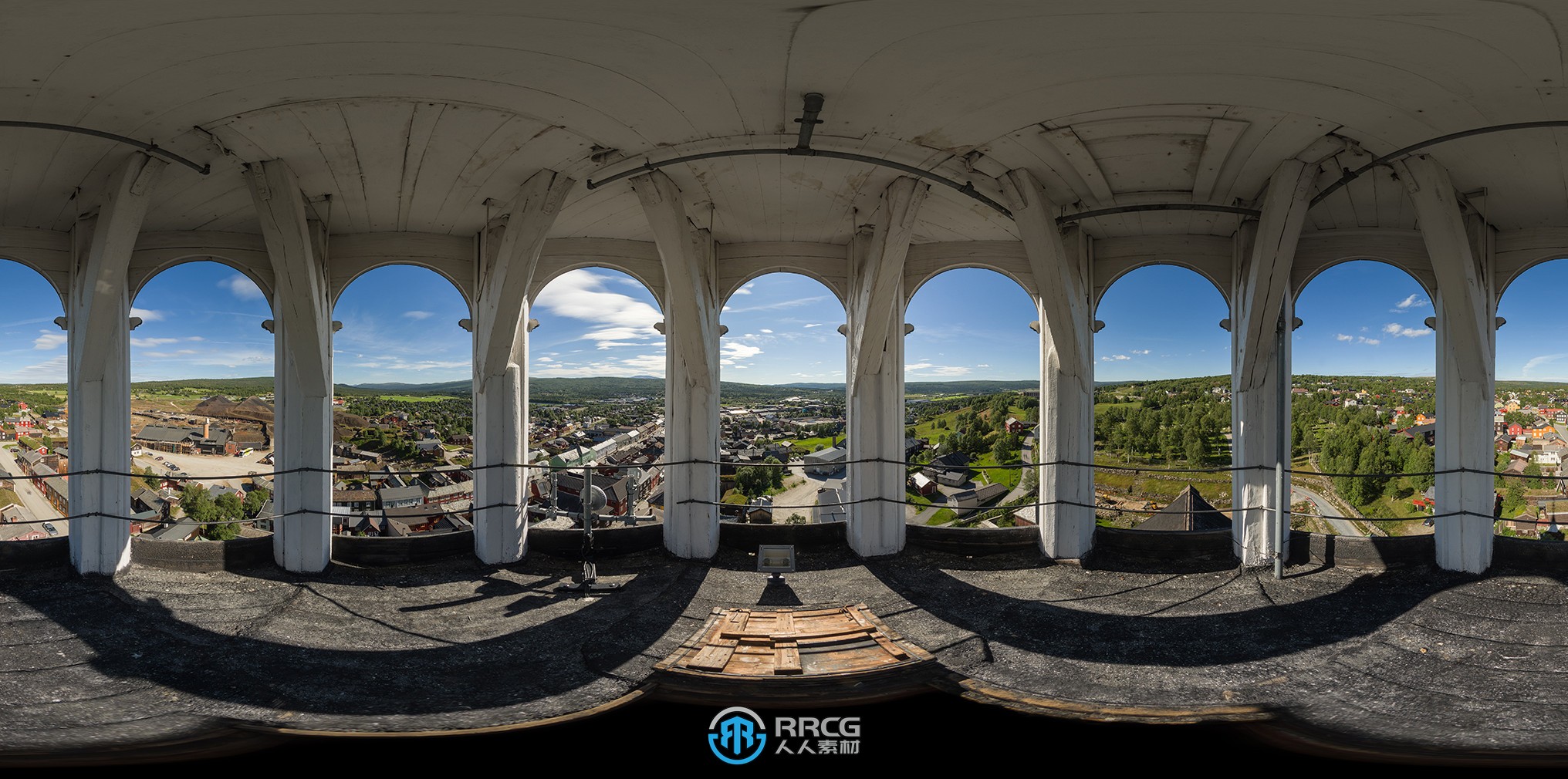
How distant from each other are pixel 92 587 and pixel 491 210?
352 cm

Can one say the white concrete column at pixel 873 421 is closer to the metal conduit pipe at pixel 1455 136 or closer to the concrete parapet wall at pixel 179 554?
the metal conduit pipe at pixel 1455 136

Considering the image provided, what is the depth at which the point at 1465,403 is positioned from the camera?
431 cm

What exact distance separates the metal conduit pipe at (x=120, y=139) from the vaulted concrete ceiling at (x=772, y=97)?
0.04m

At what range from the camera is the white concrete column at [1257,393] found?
4.13 meters

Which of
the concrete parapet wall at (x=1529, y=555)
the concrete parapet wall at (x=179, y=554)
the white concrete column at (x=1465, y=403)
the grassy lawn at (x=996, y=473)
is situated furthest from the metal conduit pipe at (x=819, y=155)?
the concrete parapet wall at (x=1529, y=555)

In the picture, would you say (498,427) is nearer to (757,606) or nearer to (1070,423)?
(757,606)

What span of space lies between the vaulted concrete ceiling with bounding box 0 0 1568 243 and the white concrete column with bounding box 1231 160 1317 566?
2.27ft

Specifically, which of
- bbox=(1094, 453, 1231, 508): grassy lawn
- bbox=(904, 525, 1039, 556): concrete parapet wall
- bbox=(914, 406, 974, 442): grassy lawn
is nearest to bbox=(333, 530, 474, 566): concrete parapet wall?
bbox=(904, 525, 1039, 556): concrete parapet wall

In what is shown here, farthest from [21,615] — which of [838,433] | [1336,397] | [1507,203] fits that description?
[1507,203]

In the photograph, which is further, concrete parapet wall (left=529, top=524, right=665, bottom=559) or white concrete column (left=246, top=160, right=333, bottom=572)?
concrete parapet wall (left=529, top=524, right=665, bottom=559)

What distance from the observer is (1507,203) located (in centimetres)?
418

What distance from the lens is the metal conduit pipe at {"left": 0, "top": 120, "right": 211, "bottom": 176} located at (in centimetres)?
282

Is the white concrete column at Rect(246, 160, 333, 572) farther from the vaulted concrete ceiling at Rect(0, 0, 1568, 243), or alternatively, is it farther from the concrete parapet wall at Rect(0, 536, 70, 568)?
the concrete parapet wall at Rect(0, 536, 70, 568)

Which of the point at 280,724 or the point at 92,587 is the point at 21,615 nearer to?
the point at 92,587
